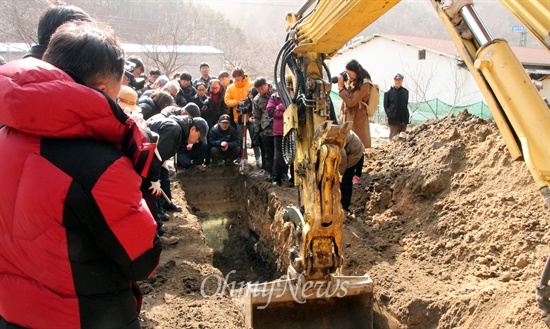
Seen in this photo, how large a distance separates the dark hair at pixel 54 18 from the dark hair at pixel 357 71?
4.65 metres

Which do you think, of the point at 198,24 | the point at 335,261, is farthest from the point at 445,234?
the point at 198,24

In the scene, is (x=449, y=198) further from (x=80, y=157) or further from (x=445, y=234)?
(x=80, y=157)

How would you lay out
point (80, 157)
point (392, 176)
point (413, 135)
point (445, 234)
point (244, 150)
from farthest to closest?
point (244, 150)
point (413, 135)
point (392, 176)
point (445, 234)
point (80, 157)

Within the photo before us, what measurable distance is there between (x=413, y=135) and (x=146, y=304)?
5.22 m

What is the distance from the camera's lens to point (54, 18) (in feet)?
8.46

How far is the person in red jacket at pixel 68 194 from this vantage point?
1464 millimetres

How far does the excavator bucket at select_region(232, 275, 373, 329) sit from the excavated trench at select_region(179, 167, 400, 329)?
2cm

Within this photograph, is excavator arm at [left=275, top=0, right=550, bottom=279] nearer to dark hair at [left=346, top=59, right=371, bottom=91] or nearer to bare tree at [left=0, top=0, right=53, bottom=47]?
dark hair at [left=346, top=59, right=371, bottom=91]

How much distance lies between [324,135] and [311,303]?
6.01 ft

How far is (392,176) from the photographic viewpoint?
21.8 ft

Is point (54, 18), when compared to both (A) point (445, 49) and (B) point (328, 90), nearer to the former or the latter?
(B) point (328, 90)

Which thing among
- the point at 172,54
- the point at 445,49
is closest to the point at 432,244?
the point at 445,49

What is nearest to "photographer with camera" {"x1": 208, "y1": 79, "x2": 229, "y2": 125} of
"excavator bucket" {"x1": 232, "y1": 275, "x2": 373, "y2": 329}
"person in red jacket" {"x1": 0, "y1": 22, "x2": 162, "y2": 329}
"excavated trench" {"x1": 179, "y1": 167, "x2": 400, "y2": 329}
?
"excavated trench" {"x1": 179, "y1": 167, "x2": 400, "y2": 329}

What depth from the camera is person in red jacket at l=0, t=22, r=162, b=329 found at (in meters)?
1.46
